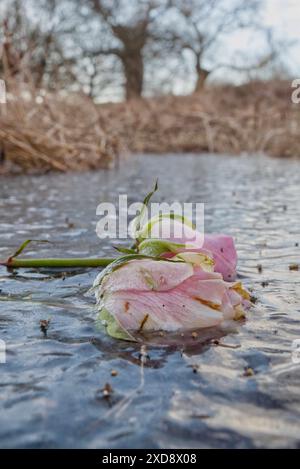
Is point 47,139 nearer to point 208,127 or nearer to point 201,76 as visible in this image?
point 208,127

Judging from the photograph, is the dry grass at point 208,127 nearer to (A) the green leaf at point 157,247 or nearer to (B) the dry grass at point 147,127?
(B) the dry grass at point 147,127

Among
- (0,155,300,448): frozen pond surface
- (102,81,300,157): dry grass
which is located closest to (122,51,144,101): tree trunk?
(102,81,300,157): dry grass

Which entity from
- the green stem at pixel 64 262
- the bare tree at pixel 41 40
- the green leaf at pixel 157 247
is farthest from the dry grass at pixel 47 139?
the green leaf at pixel 157 247

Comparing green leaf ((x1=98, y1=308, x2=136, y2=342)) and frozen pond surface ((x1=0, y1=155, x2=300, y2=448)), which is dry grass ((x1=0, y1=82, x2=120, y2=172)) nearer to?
frozen pond surface ((x1=0, y1=155, x2=300, y2=448))

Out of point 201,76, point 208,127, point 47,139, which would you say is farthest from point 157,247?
point 201,76

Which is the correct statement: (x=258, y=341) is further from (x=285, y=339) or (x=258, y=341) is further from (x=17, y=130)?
(x=17, y=130)
